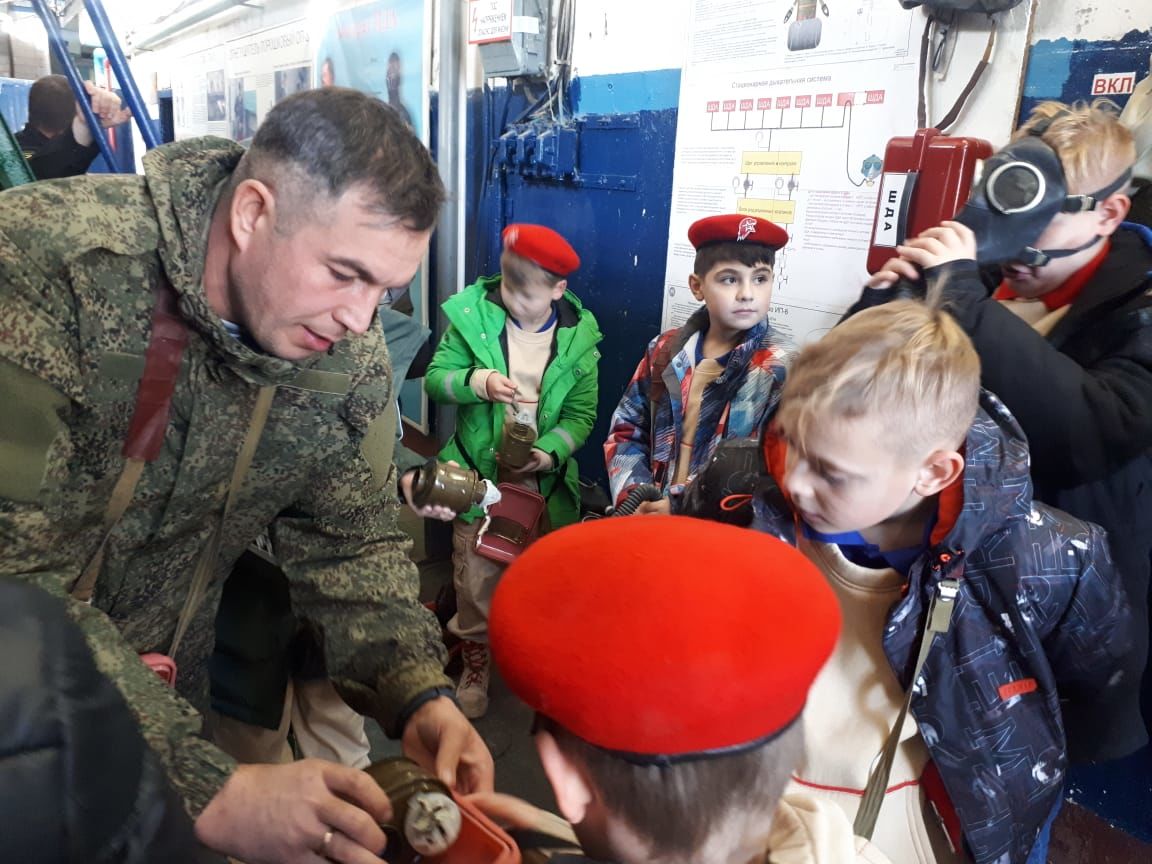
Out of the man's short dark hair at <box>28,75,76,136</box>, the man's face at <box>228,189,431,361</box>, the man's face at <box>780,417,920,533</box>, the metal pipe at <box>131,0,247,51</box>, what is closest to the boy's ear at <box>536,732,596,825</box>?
the man's face at <box>780,417,920,533</box>

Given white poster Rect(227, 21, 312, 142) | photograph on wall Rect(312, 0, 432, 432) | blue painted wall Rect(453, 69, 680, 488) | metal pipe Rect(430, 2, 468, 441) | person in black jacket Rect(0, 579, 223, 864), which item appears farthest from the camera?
white poster Rect(227, 21, 312, 142)

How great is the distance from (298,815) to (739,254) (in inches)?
69.2

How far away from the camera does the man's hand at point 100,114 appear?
3461mm

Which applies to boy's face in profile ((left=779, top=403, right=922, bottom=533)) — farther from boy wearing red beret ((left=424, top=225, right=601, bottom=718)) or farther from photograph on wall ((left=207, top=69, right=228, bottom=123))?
photograph on wall ((left=207, top=69, right=228, bottom=123))

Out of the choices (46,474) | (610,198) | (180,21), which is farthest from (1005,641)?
(180,21)

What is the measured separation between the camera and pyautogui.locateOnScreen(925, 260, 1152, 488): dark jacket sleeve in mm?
1368

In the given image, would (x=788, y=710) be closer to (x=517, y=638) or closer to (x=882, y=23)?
(x=517, y=638)

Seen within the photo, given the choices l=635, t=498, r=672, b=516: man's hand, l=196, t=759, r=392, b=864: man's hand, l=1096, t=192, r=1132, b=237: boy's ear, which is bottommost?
l=196, t=759, r=392, b=864: man's hand

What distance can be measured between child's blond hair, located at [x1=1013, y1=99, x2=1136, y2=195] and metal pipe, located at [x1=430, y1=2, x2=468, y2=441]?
111 inches

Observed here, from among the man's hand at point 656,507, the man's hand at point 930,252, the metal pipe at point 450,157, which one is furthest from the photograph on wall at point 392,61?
the man's hand at point 930,252

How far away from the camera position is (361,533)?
156cm

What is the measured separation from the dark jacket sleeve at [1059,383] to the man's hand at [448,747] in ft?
3.53

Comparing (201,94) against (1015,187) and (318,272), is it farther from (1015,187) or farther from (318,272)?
(1015,187)

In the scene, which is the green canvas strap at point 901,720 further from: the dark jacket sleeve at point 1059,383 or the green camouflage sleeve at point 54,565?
the green camouflage sleeve at point 54,565
